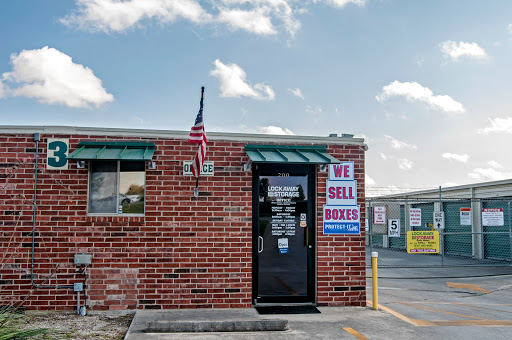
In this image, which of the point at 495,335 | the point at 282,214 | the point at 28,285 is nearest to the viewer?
the point at 495,335

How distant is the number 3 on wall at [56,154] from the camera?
8.73 meters

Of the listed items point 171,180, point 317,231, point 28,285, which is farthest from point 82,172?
point 317,231

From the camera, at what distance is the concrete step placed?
7363 millimetres

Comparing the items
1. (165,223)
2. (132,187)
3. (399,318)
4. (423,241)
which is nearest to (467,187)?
(423,241)

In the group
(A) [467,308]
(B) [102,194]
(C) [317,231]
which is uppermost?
(B) [102,194]

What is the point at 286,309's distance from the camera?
28.7 ft

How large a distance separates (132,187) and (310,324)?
13.6ft

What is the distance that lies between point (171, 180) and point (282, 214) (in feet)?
7.43

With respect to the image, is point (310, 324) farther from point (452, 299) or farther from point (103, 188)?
point (452, 299)

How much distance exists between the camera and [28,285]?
28.0 ft

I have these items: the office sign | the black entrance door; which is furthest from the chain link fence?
the office sign

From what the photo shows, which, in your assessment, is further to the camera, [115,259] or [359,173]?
[359,173]

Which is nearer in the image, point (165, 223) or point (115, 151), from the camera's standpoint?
point (115, 151)

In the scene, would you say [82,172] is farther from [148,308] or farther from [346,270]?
[346,270]
